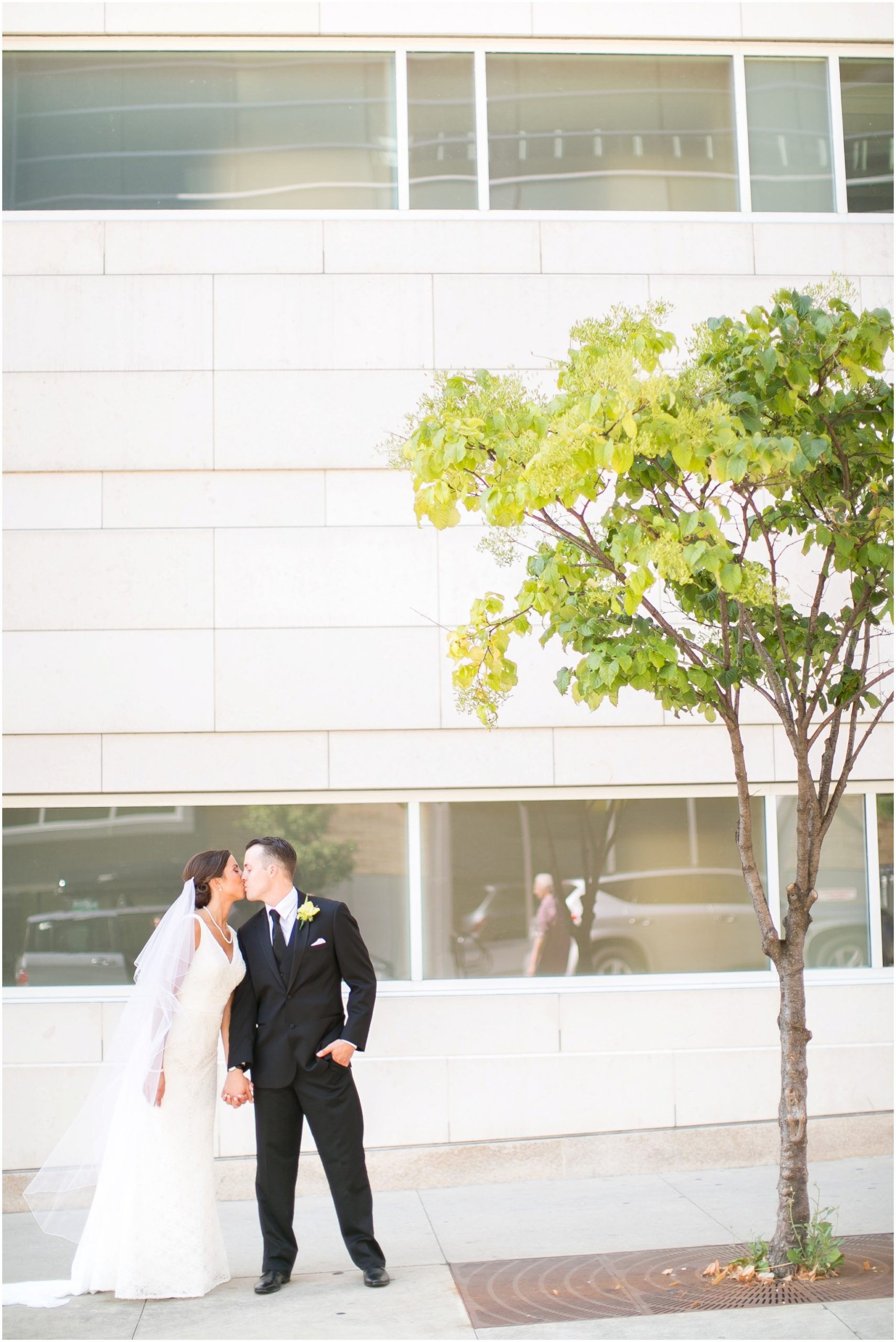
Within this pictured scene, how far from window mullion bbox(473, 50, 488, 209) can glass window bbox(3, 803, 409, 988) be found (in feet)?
14.8

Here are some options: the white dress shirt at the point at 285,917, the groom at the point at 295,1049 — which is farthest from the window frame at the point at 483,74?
the white dress shirt at the point at 285,917

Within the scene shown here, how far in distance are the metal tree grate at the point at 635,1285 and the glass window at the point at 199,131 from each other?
6.72 meters

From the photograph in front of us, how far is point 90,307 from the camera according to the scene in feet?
26.8

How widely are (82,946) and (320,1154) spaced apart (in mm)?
2933

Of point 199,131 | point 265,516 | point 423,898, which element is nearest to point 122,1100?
point 423,898

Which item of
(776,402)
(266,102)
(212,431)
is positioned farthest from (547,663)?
(266,102)

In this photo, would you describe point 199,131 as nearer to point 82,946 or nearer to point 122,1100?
point 82,946

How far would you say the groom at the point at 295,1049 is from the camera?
5578mm

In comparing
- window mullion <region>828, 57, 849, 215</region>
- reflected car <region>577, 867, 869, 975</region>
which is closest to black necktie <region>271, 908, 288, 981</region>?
reflected car <region>577, 867, 869, 975</region>

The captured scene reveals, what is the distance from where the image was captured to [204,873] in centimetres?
580

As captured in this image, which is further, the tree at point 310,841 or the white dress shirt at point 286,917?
the tree at point 310,841

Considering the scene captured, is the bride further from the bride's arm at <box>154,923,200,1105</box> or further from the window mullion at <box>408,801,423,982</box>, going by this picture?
the window mullion at <box>408,801,423,982</box>

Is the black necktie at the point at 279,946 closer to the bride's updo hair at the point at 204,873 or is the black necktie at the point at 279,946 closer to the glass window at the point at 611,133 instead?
the bride's updo hair at the point at 204,873

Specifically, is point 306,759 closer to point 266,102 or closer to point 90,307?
point 90,307
